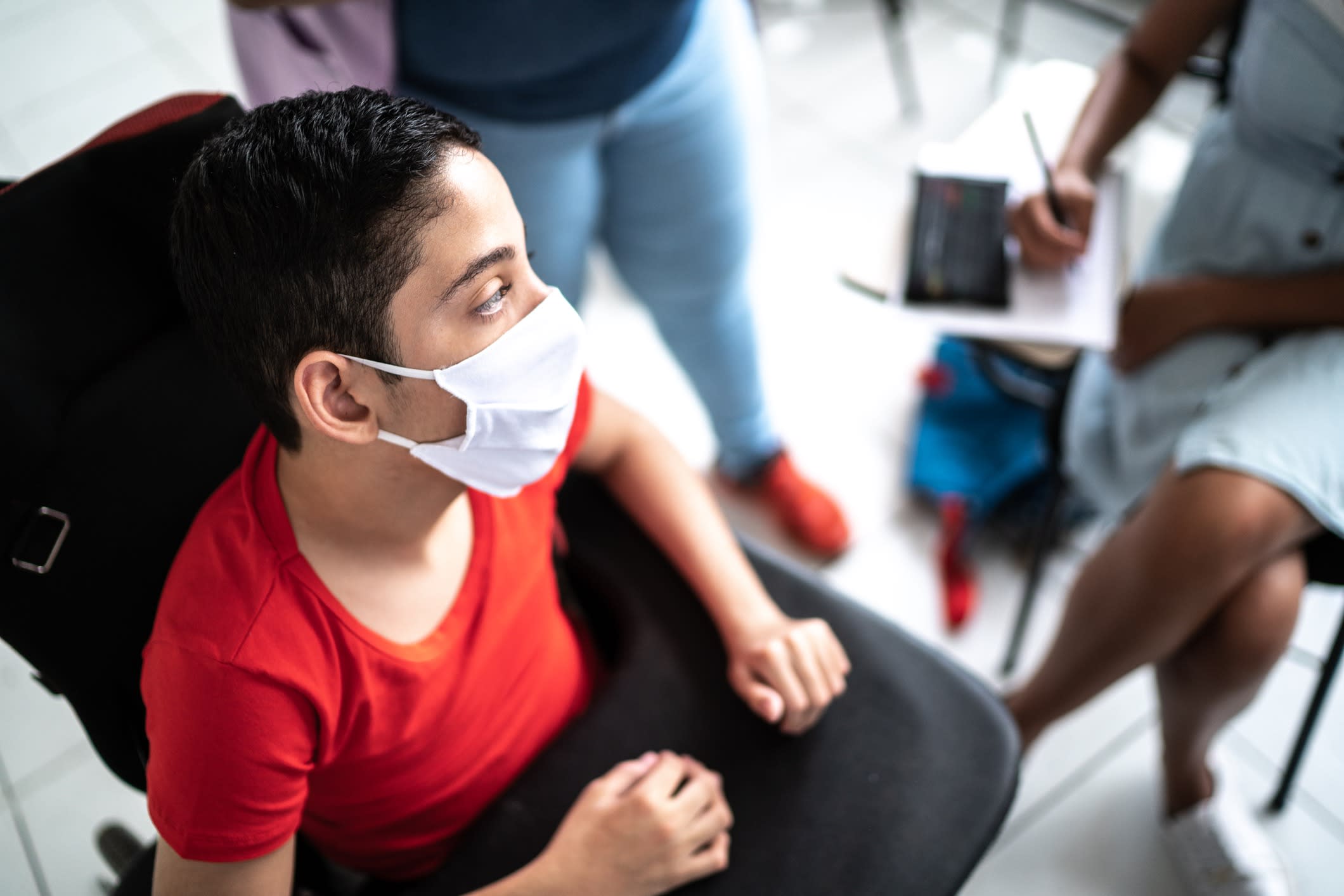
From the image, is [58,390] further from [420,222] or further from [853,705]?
[853,705]

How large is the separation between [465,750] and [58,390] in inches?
16.9

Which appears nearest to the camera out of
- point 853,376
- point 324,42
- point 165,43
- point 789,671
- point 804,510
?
point 789,671

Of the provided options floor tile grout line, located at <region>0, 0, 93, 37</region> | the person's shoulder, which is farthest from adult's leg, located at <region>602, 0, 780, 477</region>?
floor tile grout line, located at <region>0, 0, 93, 37</region>

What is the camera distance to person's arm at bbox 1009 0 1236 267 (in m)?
1.20

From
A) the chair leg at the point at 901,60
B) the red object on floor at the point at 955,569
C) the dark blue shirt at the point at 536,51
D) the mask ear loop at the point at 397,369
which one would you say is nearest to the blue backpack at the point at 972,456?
the red object on floor at the point at 955,569

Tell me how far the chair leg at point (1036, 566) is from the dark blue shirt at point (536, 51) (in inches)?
31.7

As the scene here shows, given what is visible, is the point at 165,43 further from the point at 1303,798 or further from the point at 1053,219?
the point at 1303,798

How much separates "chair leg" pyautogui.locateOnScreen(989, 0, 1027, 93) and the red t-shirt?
3.45ft

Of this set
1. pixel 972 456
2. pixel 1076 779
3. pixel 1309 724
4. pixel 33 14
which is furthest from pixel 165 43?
pixel 1309 724

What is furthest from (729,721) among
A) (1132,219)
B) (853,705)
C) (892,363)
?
(892,363)

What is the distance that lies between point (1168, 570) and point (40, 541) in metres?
1.09

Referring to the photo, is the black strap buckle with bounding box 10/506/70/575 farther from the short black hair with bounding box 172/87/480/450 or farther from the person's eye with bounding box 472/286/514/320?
the person's eye with bounding box 472/286/514/320

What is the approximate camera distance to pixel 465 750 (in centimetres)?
87

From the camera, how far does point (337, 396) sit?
712 mm
